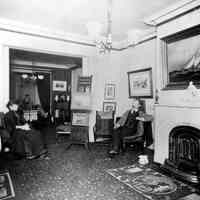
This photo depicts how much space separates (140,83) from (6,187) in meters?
3.40

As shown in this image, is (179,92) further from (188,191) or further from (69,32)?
(69,32)

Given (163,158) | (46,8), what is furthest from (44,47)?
(163,158)

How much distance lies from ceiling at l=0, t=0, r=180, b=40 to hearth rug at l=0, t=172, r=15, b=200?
2.75 m

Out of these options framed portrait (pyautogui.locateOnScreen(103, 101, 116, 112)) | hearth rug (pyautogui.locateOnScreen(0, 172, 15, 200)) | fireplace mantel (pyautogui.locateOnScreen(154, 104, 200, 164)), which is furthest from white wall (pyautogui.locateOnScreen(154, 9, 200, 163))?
hearth rug (pyautogui.locateOnScreen(0, 172, 15, 200))

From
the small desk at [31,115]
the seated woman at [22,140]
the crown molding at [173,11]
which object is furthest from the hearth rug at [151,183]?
the small desk at [31,115]

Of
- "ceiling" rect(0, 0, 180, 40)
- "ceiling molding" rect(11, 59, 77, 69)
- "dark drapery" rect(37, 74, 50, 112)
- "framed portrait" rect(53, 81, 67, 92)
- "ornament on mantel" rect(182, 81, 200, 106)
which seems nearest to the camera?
"ornament on mantel" rect(182, 81, 200, 106)

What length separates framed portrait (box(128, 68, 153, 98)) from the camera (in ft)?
13.3

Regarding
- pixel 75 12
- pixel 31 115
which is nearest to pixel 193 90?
pixel 75 12

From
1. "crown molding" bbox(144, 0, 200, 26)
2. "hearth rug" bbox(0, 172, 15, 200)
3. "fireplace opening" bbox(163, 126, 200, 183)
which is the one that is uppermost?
"crown molding" bbox(144, 0, 200, 26)

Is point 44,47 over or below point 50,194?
over

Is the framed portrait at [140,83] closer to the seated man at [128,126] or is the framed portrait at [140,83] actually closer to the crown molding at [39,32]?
the seated man at [128,126]

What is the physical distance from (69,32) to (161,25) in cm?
206

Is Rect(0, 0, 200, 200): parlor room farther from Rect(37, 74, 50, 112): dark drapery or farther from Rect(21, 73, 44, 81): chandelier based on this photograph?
Rect(21, 73, 44, 81): chandelier

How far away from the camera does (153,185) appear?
2340 millimetres
